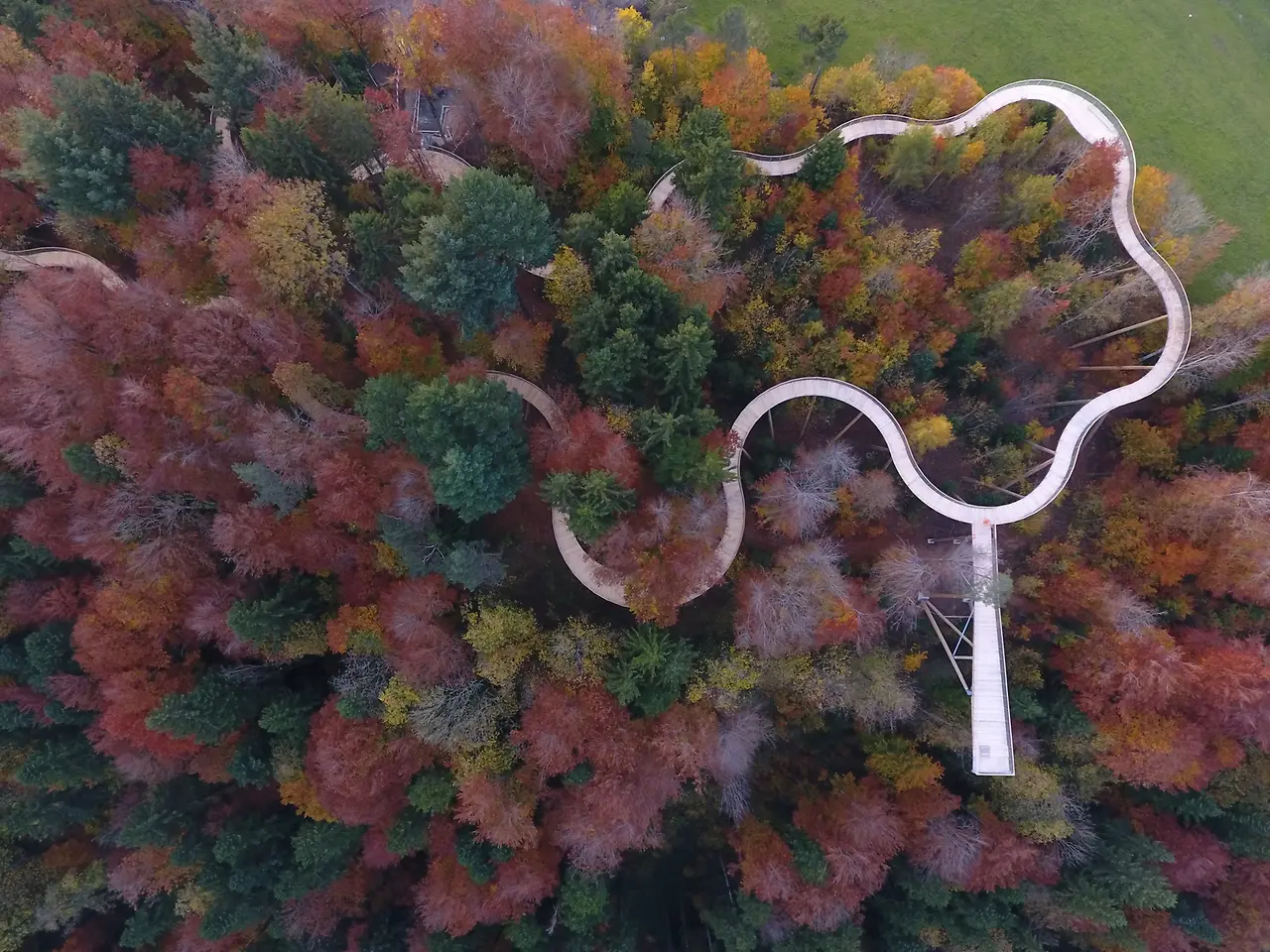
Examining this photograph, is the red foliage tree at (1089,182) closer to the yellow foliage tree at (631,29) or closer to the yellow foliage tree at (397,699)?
the yellow foliage tree at (631,29)

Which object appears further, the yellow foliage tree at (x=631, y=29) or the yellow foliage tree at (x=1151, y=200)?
the yellow foliage tree at (x=1151, y=200)

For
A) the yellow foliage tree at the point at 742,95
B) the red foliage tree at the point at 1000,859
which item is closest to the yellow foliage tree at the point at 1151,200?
the yellow foliage tree at the point at 742,95

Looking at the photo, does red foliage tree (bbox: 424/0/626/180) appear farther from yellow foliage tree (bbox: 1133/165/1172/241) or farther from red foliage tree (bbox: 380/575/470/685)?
yellow foliage tree (bbox: 1133/165/1172/241)

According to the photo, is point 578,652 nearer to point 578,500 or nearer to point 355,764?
point 578,500

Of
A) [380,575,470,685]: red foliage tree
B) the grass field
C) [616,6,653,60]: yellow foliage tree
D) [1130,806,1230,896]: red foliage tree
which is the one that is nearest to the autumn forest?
[380,575,470,685]: red foliage tree

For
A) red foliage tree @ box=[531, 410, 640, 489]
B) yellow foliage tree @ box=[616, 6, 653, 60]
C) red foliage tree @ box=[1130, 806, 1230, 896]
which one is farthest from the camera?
yellow foliage tree @ box=[616, 6, 653, 60]

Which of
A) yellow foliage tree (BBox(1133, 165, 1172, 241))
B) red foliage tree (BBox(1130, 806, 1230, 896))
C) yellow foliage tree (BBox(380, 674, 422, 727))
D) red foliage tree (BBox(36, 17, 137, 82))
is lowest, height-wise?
red foliage tree (BBox(1130, 806, 1230, 896))

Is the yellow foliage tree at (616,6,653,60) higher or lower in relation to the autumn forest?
higher

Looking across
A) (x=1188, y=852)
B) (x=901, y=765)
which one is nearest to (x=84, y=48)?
(x=901, y=765)
